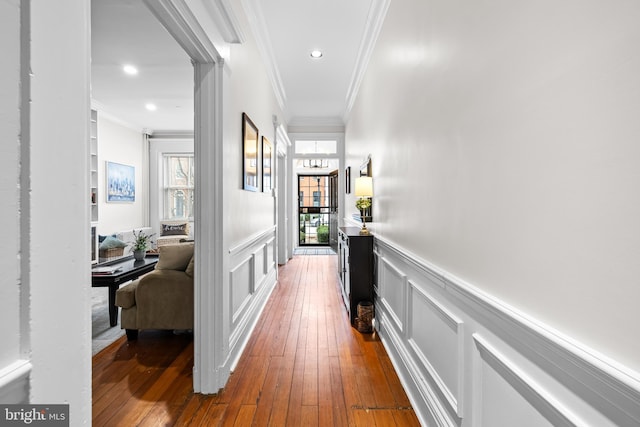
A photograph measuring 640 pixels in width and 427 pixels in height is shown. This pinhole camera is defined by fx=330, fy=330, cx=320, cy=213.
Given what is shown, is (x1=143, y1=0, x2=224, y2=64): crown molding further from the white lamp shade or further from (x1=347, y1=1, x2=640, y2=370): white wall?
the white lamp shade

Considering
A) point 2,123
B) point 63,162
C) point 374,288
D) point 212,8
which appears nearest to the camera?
point 2,123

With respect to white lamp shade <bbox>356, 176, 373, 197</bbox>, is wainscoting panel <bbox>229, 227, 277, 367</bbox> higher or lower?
lower

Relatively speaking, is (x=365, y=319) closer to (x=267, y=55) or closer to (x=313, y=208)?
(x=267, y=55)

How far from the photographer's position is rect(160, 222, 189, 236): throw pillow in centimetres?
688

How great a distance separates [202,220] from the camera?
2051 millimetres

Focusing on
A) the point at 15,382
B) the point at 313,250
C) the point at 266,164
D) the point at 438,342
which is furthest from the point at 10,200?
the point at 313,250

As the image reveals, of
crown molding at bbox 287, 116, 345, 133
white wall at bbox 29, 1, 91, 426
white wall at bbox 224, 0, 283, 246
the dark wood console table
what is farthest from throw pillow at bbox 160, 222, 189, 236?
white wall at bbox 29, 1, 91, 426

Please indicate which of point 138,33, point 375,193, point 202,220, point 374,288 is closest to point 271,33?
point 138,33

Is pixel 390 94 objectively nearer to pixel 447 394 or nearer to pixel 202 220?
pixel 202 220

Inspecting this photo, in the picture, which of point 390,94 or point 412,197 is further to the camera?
point 390,94

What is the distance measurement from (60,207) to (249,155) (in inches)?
87.6

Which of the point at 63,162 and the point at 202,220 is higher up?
the point at 63,162

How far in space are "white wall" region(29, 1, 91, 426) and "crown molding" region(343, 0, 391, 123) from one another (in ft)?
8.08

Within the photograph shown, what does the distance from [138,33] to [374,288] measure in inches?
131
